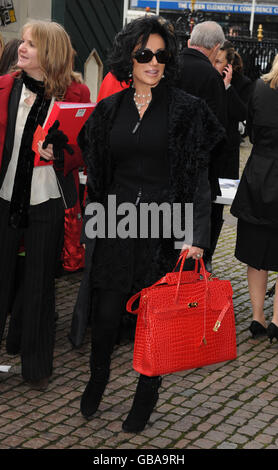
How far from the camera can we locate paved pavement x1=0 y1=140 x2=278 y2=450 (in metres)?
4.16

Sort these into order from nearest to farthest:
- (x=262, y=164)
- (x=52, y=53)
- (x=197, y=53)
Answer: (x=52, y=53)
(x=262, y=164)
(x=197, y=53)

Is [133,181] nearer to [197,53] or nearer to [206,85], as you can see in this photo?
[206,85]

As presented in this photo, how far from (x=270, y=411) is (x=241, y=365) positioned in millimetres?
779

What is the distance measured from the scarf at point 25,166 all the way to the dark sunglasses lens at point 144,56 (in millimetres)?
794

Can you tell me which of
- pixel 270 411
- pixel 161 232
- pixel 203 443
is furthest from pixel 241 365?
pixel 161 232

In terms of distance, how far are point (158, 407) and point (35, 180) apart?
1483 millimetres

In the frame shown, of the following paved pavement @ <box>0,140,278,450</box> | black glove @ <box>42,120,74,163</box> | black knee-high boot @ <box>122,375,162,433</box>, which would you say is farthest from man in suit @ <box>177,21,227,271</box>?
black knee-high boot @ <box>122,375,162,433</box>

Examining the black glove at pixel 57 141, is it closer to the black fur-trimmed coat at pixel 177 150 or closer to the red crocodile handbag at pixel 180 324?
the black fur-trimmed coat at pixel 177 150

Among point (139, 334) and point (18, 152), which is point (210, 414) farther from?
point (18, 152)

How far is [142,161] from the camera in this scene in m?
4.02

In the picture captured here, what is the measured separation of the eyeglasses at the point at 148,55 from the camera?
398 centimetres

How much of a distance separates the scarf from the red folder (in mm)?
76

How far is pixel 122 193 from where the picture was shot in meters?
4.09

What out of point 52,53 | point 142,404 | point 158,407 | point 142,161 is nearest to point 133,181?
point 142,161
